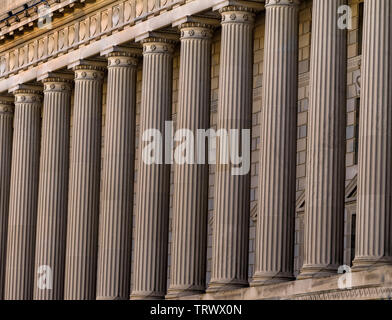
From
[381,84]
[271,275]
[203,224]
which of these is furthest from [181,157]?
[381,84]

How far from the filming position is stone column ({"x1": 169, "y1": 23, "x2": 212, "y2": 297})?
68562 mm

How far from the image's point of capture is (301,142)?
228 ft

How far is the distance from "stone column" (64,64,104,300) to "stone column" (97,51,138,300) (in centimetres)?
201

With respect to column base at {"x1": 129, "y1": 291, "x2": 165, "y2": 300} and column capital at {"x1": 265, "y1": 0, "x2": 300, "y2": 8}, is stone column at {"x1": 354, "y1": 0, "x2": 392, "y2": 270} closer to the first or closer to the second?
column capital at {"x1": 265, "y1": 0, "x2": 300, "y2": 8}

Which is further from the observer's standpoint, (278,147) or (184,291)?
(184,291)

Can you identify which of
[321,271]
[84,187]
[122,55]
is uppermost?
[122,55]

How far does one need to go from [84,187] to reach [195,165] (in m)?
9.30

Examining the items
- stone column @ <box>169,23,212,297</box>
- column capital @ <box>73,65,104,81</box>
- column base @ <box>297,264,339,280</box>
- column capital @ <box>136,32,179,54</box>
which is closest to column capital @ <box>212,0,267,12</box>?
stone column @ <box>169,23,212,297</box>

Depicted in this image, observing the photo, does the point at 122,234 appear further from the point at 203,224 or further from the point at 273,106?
the point at 273,106

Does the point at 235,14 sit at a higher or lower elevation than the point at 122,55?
higher

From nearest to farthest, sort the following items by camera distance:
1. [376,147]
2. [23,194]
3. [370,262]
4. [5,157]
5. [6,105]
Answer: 1. [370,262]
2. [376,147]
3. [23,194]
4. [5,157]
5. [6,105]

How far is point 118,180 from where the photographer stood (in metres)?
74.8
